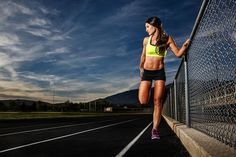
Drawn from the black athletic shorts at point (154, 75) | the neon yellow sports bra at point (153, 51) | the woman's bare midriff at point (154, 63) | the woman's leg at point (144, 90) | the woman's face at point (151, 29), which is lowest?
the woman's leg at point (144, 90)

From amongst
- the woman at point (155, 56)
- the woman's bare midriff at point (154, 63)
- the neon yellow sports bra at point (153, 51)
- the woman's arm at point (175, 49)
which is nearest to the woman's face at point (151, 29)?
the woman at point (155, 56)

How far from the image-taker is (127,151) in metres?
5.94

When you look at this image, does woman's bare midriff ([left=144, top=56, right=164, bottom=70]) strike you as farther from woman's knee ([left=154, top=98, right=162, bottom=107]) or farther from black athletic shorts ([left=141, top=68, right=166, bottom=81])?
woman's knee ([left=154, top=98, right=162, bottom=107])

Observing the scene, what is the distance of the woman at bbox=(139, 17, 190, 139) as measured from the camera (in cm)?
650

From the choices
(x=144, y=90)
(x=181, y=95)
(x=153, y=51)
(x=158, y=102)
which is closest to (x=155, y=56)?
(x=153, y=51)

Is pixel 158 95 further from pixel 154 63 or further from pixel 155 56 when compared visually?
pixel 155 56

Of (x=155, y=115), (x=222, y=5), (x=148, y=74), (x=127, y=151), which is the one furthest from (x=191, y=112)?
(x=222, y=5)

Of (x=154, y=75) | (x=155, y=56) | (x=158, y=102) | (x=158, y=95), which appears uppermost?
(x=155, y=56)

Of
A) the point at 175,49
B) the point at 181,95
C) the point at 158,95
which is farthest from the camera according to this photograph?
the point at 181,95

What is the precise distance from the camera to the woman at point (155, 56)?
6502mm

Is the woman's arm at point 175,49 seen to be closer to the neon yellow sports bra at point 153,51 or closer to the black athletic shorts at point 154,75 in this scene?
the neon yellow sports bra at point 153,51

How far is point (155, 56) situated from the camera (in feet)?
21.7

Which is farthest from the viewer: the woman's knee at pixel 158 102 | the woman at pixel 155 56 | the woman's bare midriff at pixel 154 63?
the woman's knee at pixel 158 102

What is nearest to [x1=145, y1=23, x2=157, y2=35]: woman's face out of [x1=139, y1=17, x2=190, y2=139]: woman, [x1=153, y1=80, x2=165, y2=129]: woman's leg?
[x1=139, y1=17, x2=190, y2=139]: woman
